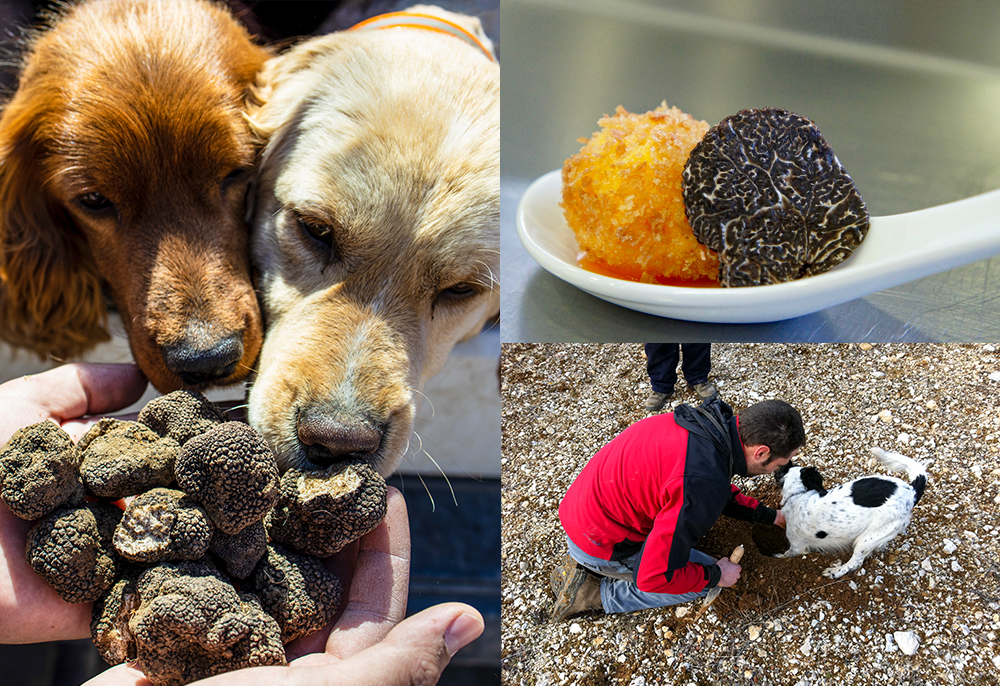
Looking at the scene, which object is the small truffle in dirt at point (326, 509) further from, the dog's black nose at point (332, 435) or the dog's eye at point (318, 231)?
the dog's eye at point (318, 231)

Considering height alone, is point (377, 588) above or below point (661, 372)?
below

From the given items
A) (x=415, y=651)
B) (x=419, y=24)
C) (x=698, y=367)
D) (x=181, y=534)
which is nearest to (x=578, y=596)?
(x=415, y=651)

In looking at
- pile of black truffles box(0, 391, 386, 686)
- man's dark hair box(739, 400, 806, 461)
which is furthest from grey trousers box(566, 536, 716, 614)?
pile of black truffles box(0, 391, 386, 686)

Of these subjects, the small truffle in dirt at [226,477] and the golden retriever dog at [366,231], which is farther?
the golden retriever dog at [366,231]

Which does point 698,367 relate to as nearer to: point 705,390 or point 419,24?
point 705,390

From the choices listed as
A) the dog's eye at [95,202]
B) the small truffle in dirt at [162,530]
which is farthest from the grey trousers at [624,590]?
the dog's eye at [95,202]

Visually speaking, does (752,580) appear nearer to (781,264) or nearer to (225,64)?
(781,264)
